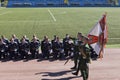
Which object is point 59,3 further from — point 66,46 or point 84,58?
point 84,58

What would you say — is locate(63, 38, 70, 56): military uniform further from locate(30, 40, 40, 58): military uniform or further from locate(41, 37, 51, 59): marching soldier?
locate(30, 40, 40, 58): military uniform

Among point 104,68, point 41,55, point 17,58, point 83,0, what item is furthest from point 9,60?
point 83,0

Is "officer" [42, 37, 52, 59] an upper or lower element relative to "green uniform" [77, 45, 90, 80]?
lower

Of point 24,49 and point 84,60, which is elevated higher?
point 84,60

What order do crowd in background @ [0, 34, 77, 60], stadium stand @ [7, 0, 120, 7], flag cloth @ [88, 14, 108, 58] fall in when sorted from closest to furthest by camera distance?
flag cloth @ [88, 14, 108, 58] < crowd in background @ [0, 34, 77, 60] < stadium stand @ [7, 0, 120, 7]

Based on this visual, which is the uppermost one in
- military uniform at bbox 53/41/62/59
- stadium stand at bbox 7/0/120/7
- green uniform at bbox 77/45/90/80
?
green uniform at bbox 77/45/90/80

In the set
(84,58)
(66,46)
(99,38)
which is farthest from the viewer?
(66,46)

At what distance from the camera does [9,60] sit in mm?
17969

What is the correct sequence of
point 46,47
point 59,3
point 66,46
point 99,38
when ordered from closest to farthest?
point 99,38 < point 46,47 < point 66,46 < point 59,3

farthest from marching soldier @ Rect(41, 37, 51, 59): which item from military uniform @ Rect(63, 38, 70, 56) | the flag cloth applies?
the flag cloth

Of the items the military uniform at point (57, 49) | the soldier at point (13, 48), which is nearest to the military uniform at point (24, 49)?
the soldier at point (13, 48)

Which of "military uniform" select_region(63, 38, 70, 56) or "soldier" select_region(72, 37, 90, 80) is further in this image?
"military uniform" select_region(63, 38, 70, 56)

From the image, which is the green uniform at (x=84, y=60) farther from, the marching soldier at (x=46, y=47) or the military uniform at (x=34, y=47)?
the military uniform at (x=34, y=47)

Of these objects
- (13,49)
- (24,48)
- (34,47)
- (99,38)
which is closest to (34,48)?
(34,47)
